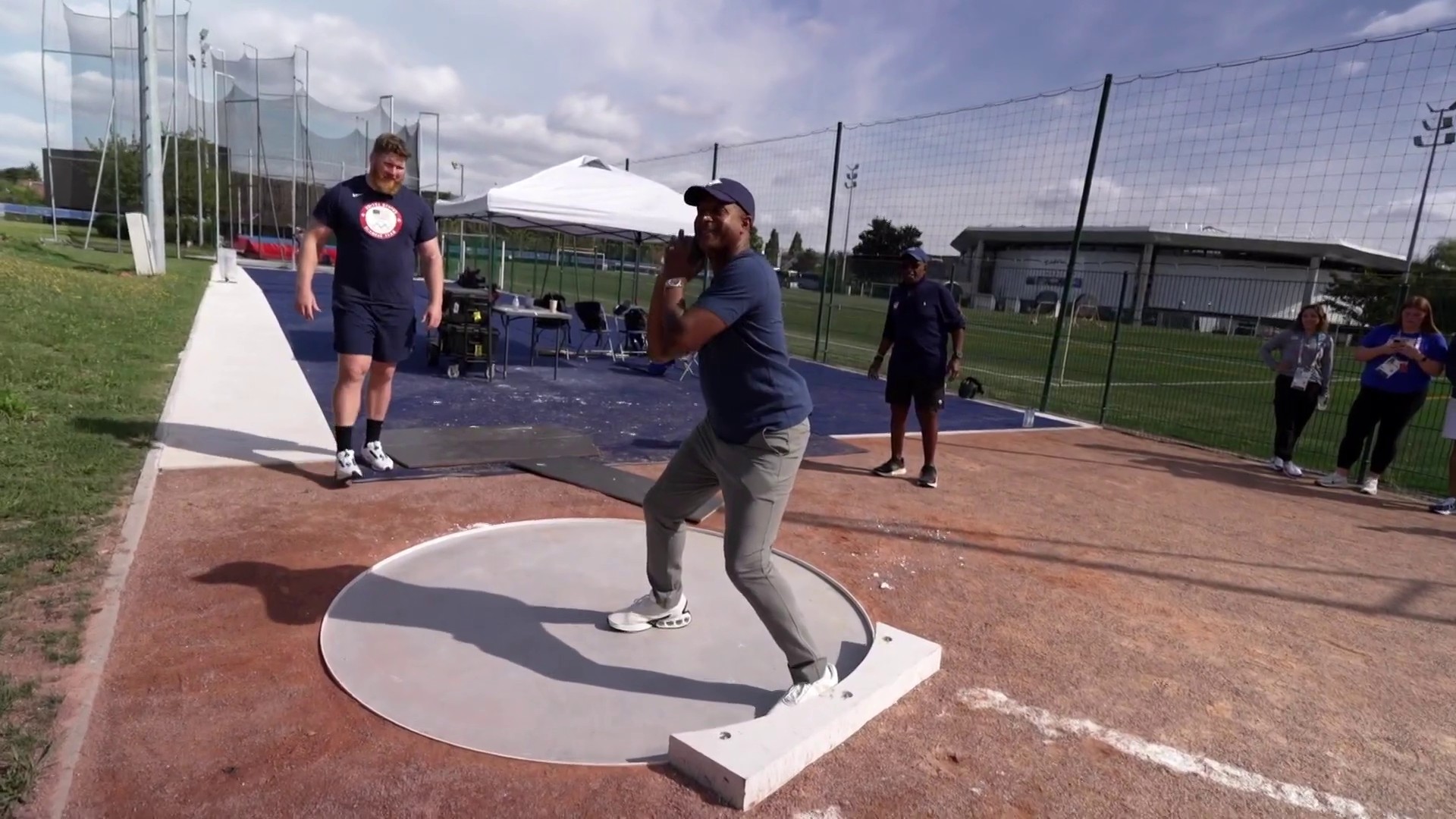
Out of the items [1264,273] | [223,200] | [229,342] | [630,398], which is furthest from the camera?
[223,200]

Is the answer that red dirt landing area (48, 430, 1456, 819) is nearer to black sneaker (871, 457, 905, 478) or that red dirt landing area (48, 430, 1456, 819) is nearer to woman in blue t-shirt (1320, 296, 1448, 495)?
black sneaker (871, 457, 905, 478)

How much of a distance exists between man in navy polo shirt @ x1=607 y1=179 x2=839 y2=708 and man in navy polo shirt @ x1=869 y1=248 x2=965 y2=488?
3523mm

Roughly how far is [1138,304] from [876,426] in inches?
251

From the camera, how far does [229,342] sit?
10391mm

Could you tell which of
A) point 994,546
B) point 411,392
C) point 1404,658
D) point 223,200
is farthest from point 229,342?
point 223,200

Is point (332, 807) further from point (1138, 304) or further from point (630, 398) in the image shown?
point (1138, 304)

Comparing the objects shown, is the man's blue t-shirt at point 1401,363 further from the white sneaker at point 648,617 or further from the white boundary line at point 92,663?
the white boundary line at point 92,663

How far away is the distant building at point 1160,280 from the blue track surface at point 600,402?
10.2 ft

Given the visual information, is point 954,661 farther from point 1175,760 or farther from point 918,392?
point 918,392

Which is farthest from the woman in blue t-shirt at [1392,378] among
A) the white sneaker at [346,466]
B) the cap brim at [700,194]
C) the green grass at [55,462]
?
the green grass at [55,462]

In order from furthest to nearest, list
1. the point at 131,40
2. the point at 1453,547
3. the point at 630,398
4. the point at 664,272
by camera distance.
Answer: the point at 131,40, the point at 630,398, the point at 1453,547, the point at 664,272

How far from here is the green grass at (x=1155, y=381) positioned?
9.70 m

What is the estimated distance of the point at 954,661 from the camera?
3.35 metres

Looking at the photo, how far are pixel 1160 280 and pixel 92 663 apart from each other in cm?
1321
